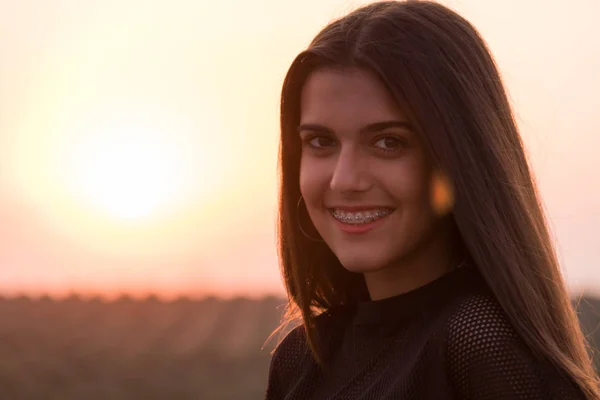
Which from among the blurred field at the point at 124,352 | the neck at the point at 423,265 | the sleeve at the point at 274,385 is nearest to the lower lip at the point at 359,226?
the neck at the point at 423,265

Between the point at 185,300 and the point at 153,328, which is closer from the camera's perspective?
the point at 153,328

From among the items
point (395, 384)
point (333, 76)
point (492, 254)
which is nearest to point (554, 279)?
point (492, 254)

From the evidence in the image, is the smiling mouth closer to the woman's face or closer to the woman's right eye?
the woman's face

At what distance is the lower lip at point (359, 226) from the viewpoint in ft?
8.73

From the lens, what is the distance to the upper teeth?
2648 millimetres

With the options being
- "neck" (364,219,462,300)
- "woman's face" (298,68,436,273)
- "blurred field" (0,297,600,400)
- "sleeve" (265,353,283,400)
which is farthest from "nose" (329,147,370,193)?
"blurred field" (0,297,600,400)

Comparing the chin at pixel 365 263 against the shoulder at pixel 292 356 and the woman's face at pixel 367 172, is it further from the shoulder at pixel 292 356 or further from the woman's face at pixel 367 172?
the shoulder at pixel 292 356

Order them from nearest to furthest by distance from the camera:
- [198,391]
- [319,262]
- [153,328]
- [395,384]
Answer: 1. [395,384]
2. [319,262]
3. [198,391]
4. [153,328]

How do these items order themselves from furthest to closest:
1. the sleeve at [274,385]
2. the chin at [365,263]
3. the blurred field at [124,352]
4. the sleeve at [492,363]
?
the blurred field at [124,352]
the sleeve at [274,385]
the chin at [365,263]
the sleeve at [492,363]

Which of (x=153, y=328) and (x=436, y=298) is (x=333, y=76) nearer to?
(x=436, y=298)

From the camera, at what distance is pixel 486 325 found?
2.39 m

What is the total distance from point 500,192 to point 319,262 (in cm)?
91

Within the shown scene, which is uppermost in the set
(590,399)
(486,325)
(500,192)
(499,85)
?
(499,85)

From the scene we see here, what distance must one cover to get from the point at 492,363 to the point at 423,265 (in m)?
0.50
